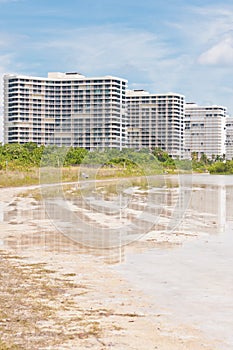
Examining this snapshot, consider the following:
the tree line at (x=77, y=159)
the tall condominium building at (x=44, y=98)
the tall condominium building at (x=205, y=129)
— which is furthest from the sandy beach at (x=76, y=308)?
the tall condominium building at (x=205, y=129)

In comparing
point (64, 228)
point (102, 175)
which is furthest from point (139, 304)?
point (102, 175)

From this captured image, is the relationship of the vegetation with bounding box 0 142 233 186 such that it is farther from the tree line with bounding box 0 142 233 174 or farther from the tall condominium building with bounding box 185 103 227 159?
the tall condominium building with bounding box 185 103 227 159

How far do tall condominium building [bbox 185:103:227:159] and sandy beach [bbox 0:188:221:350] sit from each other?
6600 inches

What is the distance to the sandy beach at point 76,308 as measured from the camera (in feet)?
20.5

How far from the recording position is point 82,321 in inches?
276

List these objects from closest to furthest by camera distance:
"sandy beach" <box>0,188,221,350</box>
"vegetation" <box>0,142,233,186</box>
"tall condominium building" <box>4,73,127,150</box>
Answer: "sandy beach" <box>0,188,221,350</box> → "vegetation" <box>0,142,233,186</box> → "tall condominium building" <box>4,73,127,150</box>

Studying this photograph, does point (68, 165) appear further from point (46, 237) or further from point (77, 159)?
point (46, 237)

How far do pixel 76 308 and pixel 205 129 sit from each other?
186 metres

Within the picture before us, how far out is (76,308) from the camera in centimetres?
762

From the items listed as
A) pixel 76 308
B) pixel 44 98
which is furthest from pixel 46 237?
pixel 44 98

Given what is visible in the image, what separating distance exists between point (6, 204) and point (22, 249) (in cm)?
1286

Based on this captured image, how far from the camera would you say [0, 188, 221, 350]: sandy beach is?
20.5 ft

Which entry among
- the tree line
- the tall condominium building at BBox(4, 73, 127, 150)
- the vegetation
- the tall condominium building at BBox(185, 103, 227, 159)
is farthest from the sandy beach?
the tall condominium building at BBox(185, 103, 227, 159)

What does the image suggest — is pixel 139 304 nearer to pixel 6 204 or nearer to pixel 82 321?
pixel 82 321
